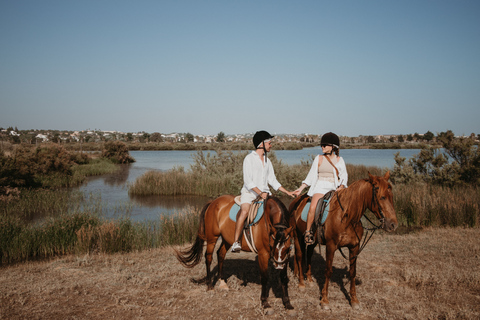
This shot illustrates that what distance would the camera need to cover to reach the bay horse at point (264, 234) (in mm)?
3947

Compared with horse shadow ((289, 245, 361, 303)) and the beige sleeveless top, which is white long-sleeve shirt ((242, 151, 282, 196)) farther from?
horse shadow ((289, 245, 361, 303))

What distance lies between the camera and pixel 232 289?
5.20 meters

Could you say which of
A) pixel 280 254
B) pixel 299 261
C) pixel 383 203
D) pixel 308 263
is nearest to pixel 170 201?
pixel 308 263

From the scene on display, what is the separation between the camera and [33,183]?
18.5 m

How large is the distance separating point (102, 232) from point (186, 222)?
2.38 meters

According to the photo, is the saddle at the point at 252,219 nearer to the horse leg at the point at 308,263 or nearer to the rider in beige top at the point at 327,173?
the rider in beige top at the point at 327,173

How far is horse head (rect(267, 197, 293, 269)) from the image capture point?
3.90m

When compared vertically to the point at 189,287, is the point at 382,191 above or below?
above

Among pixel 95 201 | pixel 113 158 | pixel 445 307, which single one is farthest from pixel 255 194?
pixel 113 158

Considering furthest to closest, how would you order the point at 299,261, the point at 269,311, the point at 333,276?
the point at 333,276 < the point at 299,261 < the point at 269,311

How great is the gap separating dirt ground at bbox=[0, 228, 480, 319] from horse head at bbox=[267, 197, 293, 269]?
0.92 m

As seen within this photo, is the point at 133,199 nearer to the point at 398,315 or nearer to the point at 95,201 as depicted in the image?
the point at 95,201

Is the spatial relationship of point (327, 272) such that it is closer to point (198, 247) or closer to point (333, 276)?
point (333, 276)

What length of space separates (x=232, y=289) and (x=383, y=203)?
2868 millimetres
